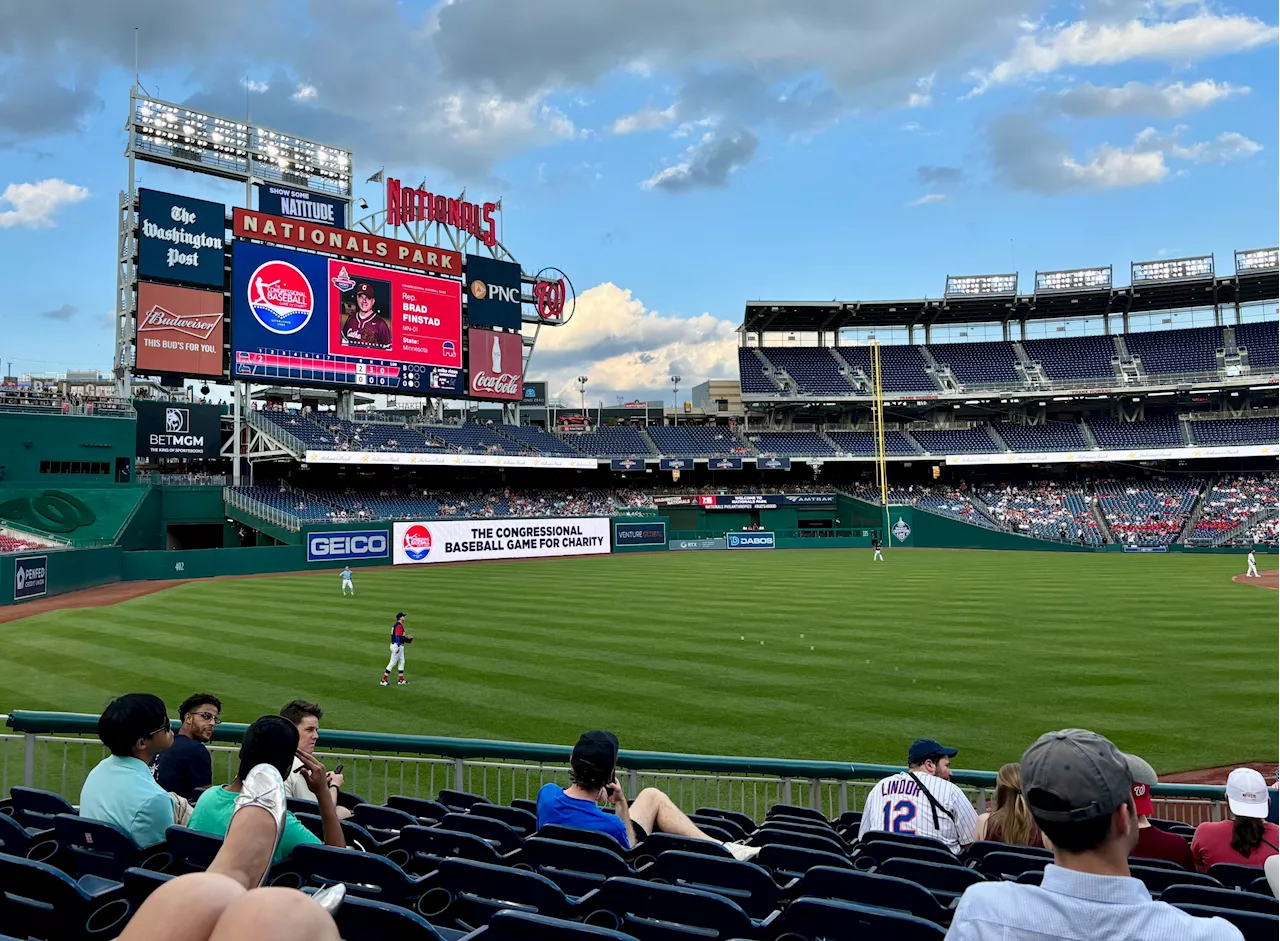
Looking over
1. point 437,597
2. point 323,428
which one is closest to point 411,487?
point 323,428

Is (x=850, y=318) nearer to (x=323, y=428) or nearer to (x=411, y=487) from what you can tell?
(x=411, y=487)

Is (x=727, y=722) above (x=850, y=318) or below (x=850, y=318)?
below

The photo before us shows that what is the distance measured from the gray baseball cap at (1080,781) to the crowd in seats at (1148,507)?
59.8 metres

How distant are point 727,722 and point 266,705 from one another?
782cm

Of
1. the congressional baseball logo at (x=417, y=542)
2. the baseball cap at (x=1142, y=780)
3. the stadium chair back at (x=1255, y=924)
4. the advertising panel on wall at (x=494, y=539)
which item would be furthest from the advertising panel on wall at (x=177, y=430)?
the stadium chair back at (x=1255, y=924)

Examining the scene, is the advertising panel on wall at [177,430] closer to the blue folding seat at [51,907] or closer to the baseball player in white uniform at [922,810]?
the blue folding seat at [51,907]

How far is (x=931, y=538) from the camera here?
60.9m

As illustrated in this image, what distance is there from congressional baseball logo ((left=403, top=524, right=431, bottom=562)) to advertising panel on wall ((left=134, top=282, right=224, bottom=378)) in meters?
14.0

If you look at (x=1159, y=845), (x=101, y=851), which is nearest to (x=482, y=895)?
(x=101, y=851)

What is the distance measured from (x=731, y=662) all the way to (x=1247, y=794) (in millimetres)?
13273

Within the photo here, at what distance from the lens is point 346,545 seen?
145 ft

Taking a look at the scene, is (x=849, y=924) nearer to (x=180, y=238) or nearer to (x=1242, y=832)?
(x=1242, y=832)

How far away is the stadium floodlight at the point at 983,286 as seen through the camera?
73.0 metres

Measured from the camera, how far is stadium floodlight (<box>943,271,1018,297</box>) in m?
73.0
